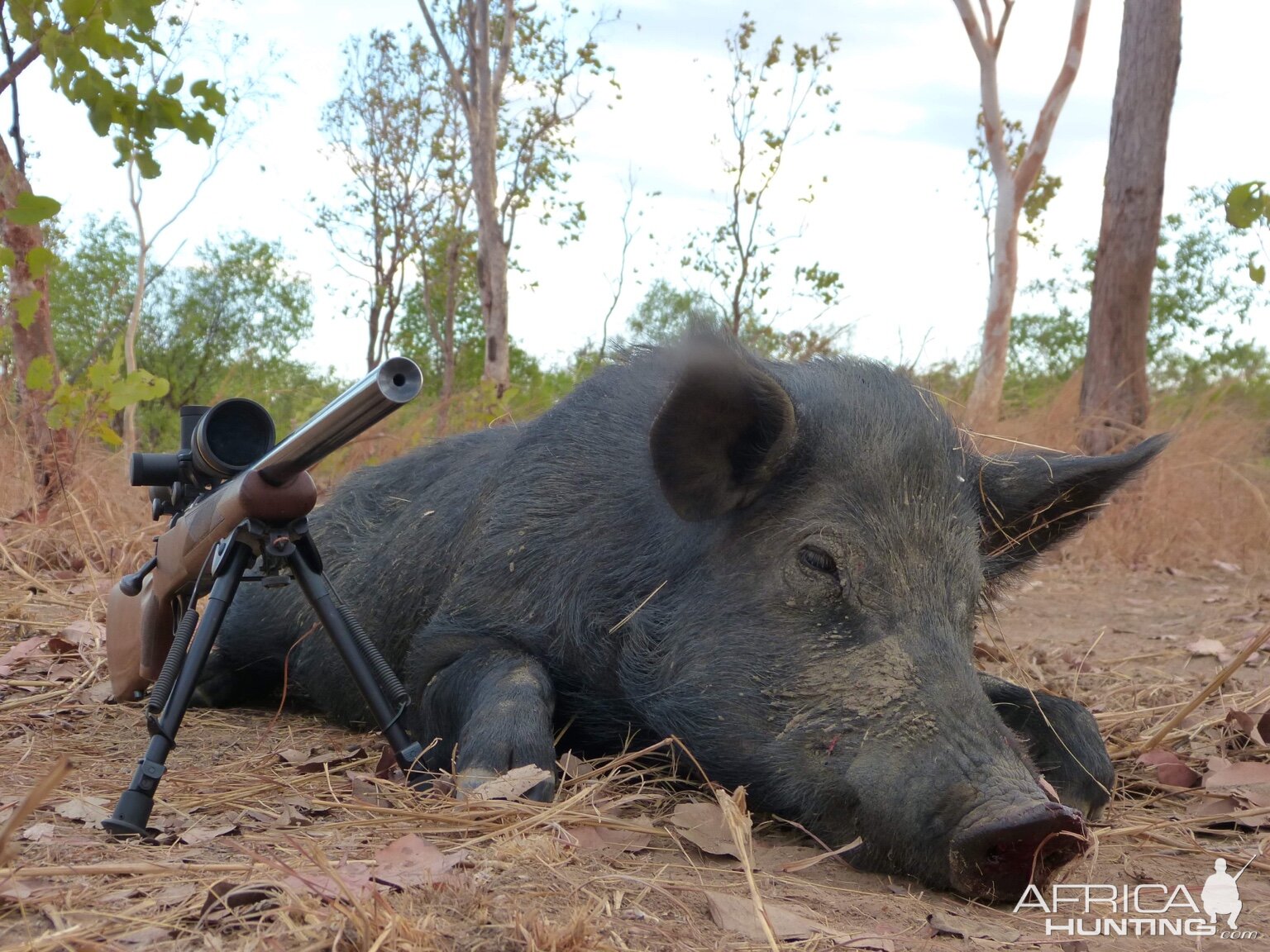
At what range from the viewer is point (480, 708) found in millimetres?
2613

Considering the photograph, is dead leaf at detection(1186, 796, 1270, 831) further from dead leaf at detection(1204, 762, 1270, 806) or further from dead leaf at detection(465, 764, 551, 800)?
dead leaf at detection(465, 764, 551, 800)

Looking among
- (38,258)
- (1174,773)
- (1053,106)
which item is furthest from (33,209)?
(1053,106)

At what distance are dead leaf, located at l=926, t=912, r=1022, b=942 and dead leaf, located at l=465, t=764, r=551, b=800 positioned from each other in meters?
0.83

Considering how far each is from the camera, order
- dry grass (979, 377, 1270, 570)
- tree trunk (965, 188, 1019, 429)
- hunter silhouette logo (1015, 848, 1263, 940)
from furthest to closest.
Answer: tree trunk (965, 188, 1019, 429) < dry grass (979, 377, 1270, 570) < hunter silhouette logo (1015, 848, 1263, 940)

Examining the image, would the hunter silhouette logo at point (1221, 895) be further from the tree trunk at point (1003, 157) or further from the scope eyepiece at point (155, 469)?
the tree trunk at point (1003, 157)

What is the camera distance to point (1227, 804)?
114 inches

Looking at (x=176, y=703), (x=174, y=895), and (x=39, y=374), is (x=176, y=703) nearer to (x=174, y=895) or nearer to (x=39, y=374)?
(x=174, y=895)

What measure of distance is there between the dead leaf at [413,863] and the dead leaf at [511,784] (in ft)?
0.93

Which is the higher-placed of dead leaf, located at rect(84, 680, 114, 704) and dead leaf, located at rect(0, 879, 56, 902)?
dead leaf, located at rect(0, 879, 56, 902)

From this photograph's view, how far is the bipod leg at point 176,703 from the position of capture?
7.00 ft

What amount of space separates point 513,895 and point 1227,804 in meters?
2.05

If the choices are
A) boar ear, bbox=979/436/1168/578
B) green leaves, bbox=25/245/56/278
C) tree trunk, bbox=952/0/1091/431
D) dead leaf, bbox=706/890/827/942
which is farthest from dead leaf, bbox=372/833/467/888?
tree trunk, bbox=952/0/1091/431

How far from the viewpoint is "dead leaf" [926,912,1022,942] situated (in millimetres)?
1898

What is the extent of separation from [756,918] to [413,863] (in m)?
0.57
